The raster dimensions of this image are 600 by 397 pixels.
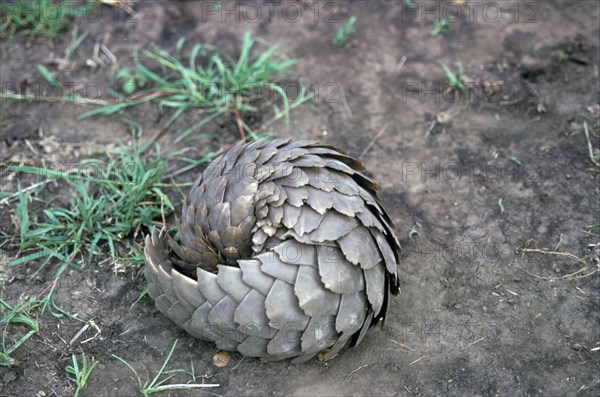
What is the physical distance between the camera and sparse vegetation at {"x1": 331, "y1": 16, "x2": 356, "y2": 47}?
450cm

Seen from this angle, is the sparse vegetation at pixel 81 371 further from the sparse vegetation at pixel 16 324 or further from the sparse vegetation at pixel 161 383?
the sparse vegetation at pixel 16 324

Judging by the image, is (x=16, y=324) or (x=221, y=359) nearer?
(x=221, y=359)

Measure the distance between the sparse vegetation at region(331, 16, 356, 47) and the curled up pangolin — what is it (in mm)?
1693

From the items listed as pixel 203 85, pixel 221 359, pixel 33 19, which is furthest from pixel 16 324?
pixel 33 19

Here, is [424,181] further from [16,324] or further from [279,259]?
[16,324]

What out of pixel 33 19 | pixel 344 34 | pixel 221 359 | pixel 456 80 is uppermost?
pixel 33 19

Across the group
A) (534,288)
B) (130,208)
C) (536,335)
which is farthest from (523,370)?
(130,208)

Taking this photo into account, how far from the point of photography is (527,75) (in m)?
4.25

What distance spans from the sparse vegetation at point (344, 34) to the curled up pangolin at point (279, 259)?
5.55ft

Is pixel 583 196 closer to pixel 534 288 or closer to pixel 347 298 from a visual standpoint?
pixel 534 288

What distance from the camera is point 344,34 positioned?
452 cm

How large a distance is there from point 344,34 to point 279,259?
2.26 meters

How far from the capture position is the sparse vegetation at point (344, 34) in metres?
4.50

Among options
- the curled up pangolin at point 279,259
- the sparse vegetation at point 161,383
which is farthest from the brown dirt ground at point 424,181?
the curled up pangolin at point 279,259
